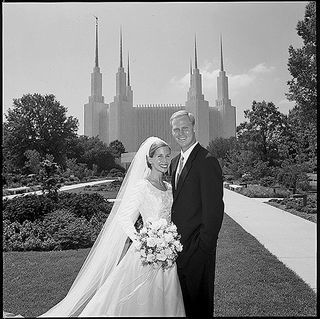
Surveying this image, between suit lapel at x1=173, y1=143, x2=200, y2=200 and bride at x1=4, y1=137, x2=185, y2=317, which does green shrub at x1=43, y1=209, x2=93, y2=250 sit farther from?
suit lapel at x1=173, y1=143, x2=200, y2=200

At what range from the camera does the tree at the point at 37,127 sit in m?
19.2

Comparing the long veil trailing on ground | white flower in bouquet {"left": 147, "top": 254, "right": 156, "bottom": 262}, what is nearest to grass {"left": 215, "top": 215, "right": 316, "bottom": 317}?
the long veil trailing on ground

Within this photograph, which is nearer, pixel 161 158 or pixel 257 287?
pixel 161 158

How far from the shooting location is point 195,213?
9.96 feet

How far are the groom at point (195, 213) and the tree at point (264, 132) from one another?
2079 centimetres

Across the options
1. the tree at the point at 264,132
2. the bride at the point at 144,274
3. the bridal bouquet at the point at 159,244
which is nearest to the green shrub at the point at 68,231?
the bride at the point at 144,274

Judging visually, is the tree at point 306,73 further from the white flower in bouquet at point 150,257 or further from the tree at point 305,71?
the white flower in bouquet at point 150,257

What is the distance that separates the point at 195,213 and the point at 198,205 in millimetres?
73

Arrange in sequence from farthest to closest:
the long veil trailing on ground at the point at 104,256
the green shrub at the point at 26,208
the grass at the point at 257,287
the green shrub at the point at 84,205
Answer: the green shrub at the point at 84,205 → the green shrub at the point at 26,208 → the grass at the point at 257,287 → the long veil trailing on ground at the point at 104,256

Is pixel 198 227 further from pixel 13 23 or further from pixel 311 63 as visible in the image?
pixel 311 63

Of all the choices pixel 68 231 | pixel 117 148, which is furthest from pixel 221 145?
pixel 68 231

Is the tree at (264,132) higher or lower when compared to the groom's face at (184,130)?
higher

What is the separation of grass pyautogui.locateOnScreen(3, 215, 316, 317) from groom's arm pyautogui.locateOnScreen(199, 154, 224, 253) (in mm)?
1575

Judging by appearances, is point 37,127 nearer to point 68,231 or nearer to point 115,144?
point 115,144
